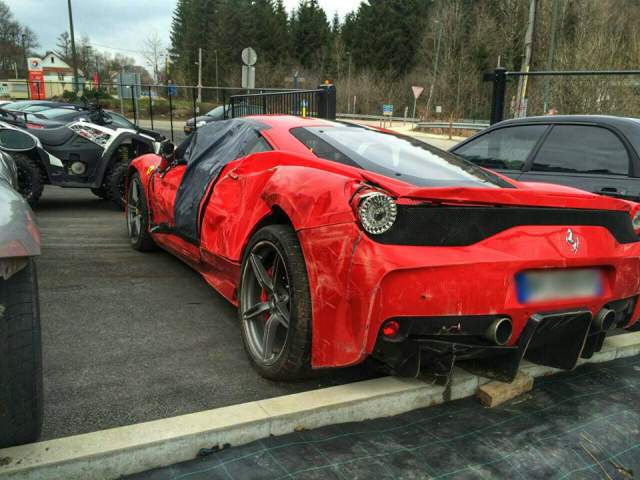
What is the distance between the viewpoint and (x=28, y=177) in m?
7.23

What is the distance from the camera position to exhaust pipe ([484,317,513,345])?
2.26m

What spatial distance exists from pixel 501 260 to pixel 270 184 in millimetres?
1242

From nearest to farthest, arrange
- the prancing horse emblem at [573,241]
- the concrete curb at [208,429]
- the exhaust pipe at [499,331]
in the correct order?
1. the concrete curb at [208,429]
2. the exhaust pipe at [499,331]
3. the prancing horse emblem at [573,241]

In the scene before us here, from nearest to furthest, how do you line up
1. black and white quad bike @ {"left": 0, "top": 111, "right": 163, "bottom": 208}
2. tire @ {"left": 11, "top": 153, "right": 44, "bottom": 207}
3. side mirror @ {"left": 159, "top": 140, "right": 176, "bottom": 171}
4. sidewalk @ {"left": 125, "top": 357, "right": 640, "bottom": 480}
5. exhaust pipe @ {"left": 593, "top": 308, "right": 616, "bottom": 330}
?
sidewalk @ {"left": 125, "top": 357, "right": 640, "bottom": 480}, exhaust pipe @ {"left": 593, "top": 308, "right": 616, "bottom": 330}, side mirror @ {"left": 159, "top": 140, "right": 176, "bottom": 171}, tire @ {"left": 11, "top": 153, "right": 44, "bottom": 207}, black and white quad bike @ {"left": 0, "top": 111, "right": 163, "bottom": 208}

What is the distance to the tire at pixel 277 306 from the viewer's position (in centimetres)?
249

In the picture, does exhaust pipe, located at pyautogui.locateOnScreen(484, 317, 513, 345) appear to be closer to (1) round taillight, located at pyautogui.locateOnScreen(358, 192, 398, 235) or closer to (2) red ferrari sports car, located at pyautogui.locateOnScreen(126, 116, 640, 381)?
(2) red ferrari sports car, located at pyautogui.locateOnScreen(126, 116, 640, 381)

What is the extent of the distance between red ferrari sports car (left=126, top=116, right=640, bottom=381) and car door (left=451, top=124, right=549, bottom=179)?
1.65 m

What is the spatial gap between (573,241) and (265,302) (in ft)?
5.13

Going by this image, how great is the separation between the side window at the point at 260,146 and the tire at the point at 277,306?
724 millimetres

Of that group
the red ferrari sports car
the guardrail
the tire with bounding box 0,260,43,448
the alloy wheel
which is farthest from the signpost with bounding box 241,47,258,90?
the guardrail

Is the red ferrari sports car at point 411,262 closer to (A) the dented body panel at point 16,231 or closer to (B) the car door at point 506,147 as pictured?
(A) the dented body panel at point 16,231

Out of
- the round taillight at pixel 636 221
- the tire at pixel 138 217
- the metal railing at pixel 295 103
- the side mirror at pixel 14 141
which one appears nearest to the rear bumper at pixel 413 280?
the round taillight at pixel 636 221

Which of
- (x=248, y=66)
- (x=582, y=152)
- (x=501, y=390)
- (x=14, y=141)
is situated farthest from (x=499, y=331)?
(x=248, y=66)

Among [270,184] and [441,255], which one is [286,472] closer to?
[441,255]
